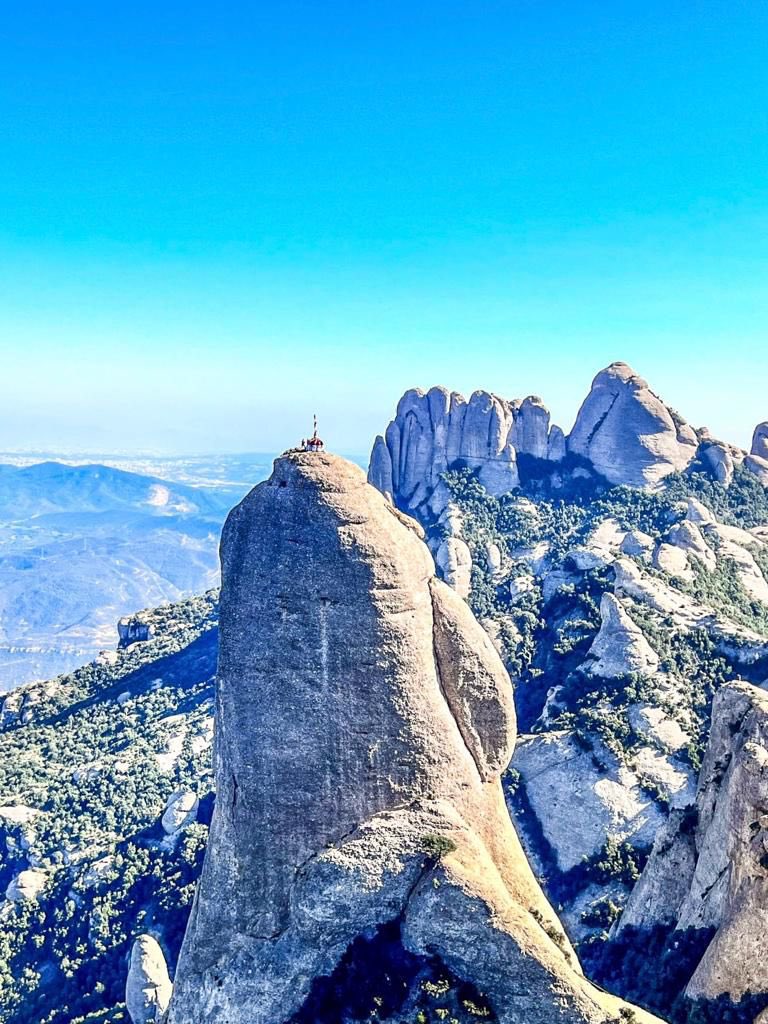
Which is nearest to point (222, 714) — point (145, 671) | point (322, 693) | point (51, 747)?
point (322, 693)

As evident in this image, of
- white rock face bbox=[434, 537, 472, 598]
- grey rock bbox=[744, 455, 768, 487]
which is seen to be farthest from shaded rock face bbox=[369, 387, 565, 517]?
grey rock bbox=[744, 455, 768, 487]

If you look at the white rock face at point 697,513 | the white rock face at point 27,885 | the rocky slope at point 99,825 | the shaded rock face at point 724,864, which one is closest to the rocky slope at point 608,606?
the white rock face at point 697,513

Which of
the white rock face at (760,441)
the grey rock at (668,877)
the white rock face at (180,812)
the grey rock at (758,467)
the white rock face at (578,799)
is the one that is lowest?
the white rock face at (180,812)

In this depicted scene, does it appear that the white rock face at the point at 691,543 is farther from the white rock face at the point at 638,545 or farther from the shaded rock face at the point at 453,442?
the shaded rock face at the point at 453,442

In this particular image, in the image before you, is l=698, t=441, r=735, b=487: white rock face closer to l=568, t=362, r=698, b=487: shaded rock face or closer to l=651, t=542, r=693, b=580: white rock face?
A: l=568, t=362, r=698, b=487: shaded rock face

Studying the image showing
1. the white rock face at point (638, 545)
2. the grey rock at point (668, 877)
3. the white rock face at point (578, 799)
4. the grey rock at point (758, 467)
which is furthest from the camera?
the grey rock at point (758, 467)

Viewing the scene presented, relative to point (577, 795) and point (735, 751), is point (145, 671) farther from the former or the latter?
point (735, 751)
